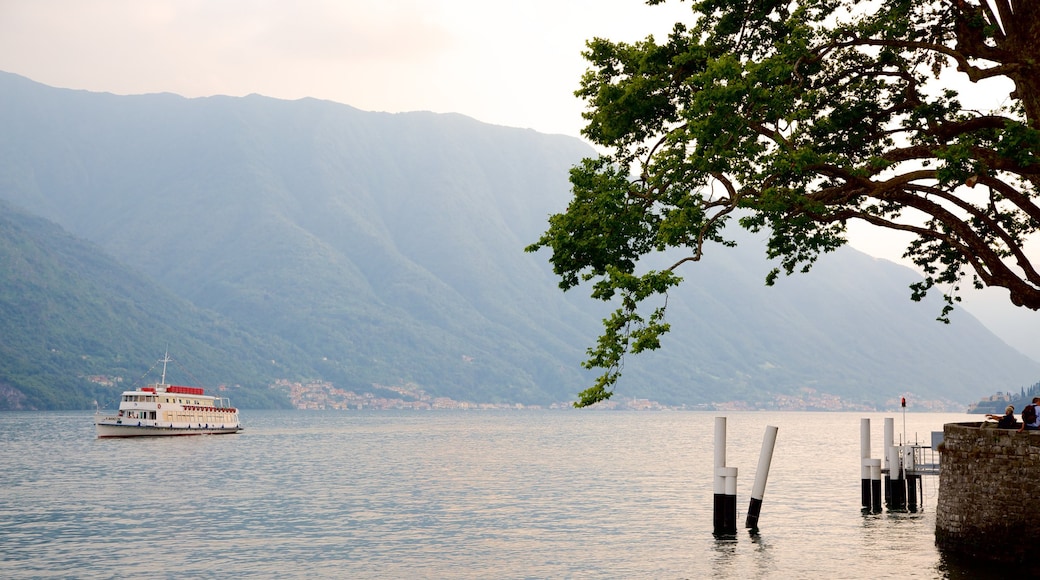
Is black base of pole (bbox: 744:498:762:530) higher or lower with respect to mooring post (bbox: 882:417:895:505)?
lower

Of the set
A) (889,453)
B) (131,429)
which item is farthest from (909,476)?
(131,429)

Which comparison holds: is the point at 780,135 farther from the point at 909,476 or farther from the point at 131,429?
the point at 131,429

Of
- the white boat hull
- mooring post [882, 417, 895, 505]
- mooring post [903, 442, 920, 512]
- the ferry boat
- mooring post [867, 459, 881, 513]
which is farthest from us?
the ferry boat

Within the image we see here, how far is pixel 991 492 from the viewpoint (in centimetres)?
2753

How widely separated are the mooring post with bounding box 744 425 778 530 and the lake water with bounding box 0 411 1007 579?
994 millimetres

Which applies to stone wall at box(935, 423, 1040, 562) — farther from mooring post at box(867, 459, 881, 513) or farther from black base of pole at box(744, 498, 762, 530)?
mooring post at box(867, 459, 881, 513)

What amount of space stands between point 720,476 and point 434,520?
16.7 m

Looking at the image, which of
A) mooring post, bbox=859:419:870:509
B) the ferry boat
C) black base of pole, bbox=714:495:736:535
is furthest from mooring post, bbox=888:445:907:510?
the ferry boat

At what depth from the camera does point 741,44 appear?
29.3m

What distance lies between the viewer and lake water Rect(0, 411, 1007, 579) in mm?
33719

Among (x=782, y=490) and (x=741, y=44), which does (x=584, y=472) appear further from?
(x=741, y=44)

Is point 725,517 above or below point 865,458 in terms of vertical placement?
below

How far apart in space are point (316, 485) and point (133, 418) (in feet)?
210

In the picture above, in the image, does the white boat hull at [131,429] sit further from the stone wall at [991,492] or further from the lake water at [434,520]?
the stone wall at [991,492]
